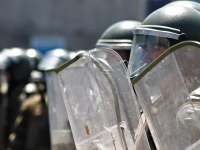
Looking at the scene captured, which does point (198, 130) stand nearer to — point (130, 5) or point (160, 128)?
point (160, 128)

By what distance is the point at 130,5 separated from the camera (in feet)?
63.5

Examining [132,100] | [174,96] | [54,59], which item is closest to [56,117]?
[132,100]

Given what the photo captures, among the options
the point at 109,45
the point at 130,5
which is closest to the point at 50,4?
the point at 130,5

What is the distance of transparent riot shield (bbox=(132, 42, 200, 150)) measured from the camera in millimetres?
1622

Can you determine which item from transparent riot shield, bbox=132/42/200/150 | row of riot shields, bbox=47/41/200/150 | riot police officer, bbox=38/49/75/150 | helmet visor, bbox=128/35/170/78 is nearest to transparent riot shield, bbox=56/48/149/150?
row of riot shields, bbox=47/41/200/150

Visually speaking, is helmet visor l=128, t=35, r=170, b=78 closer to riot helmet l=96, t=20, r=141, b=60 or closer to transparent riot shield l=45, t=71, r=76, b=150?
riot helmet l=96, t=20, r=141, b=60

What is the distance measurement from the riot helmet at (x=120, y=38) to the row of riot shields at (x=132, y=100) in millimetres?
1093

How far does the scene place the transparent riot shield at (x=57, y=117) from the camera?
3.39 meters

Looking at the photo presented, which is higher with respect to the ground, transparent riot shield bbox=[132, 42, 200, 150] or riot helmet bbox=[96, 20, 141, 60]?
riot helmet bbox=[96, 20, 141, 60]

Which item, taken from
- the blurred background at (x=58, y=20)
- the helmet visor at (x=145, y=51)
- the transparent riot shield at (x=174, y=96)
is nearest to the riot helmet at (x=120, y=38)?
the helmet visor at (x=145, y=51)

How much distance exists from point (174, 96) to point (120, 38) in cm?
172

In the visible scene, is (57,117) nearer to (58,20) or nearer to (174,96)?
(174,96)

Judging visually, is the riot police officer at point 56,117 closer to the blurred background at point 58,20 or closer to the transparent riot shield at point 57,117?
the transparent riot shield at point 57,117

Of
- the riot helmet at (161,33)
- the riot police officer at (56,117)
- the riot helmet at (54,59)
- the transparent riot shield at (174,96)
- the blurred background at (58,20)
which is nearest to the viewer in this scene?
the transparent riot shield at (174,96)
